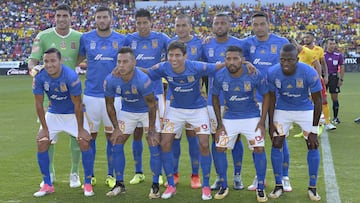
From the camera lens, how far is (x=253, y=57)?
24.5ft

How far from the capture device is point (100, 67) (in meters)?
7.49

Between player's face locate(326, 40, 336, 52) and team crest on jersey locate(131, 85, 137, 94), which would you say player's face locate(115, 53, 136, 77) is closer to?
team crest on jersey locate(131, 85, 137, 94)

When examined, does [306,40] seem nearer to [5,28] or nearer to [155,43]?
[155,43]

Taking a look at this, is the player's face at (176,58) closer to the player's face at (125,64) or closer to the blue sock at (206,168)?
the player's face at (125,64)

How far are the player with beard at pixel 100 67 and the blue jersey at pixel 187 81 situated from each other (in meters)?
0.85

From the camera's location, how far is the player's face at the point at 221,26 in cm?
726

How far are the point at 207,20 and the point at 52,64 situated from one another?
34.0m

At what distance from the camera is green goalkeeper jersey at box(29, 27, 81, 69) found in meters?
7.63

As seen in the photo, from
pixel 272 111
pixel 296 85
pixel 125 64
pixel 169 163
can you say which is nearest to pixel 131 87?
pixel 125 64

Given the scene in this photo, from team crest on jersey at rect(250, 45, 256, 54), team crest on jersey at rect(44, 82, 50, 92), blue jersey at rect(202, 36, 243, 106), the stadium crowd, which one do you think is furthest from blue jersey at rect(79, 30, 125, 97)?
the stadium crowd

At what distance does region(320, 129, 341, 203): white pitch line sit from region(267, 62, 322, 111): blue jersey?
113 centimetres

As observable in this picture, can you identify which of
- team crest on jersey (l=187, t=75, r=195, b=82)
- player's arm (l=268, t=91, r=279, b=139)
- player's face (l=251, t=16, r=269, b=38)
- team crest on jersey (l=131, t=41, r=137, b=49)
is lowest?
player's arm (l=268, t=91, r=279, b=139)

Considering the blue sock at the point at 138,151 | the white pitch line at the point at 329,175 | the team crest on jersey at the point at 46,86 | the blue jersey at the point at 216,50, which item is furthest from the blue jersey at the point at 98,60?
the white pitch line at the point at 329,175

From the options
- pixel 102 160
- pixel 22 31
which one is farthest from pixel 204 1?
pixel 102 160
